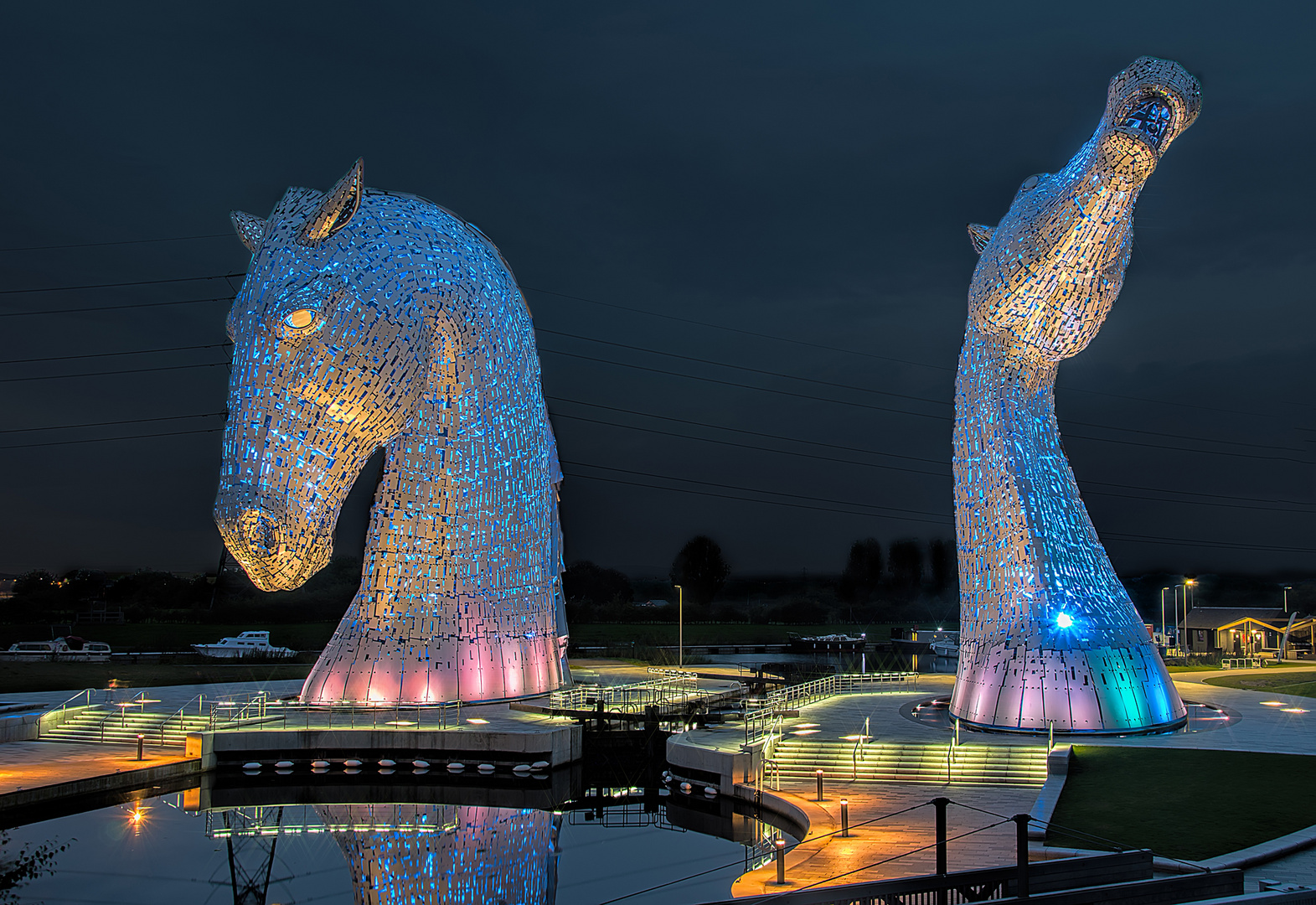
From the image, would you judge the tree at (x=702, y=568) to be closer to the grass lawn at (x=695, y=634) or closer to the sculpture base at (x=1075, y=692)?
the grass lawn at (x=695, y=634)

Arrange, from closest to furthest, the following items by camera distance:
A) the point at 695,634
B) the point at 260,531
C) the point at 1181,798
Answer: the point at 1181,798 → the point at 260,531 → the point at 695,634

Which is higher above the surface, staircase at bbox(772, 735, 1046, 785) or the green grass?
staircase at bbox(772, 735, 1046, 785)

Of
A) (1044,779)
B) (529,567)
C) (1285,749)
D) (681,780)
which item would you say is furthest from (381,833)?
(1285,749)

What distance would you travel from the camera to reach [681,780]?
55.7 ft

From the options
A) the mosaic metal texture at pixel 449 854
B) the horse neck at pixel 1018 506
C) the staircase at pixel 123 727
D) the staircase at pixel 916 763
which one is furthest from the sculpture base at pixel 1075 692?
the staircase at pixel 123 727

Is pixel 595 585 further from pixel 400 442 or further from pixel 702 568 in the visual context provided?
pixel 400 442

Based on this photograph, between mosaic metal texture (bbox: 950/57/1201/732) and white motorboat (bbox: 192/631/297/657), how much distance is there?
28284mm

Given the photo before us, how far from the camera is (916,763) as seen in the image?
15406 millimetres

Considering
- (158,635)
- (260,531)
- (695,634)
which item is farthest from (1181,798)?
(695,634)

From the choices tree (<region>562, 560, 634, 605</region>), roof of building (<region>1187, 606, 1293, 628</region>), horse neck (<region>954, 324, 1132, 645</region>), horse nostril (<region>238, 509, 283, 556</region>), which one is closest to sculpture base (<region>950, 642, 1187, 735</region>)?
horse neck (<region>954, 324, 1132, 645</region>)

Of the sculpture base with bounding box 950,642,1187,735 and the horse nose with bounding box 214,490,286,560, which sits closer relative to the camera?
the horse nose with bounding box 214,490,286,560

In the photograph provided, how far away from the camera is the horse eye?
14.2 m

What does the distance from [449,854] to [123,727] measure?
10.2m

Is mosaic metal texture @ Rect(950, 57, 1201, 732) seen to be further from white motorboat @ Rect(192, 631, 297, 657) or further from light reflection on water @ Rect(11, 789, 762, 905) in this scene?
white motorboat @ Rect(192, 631, 297, 657)
